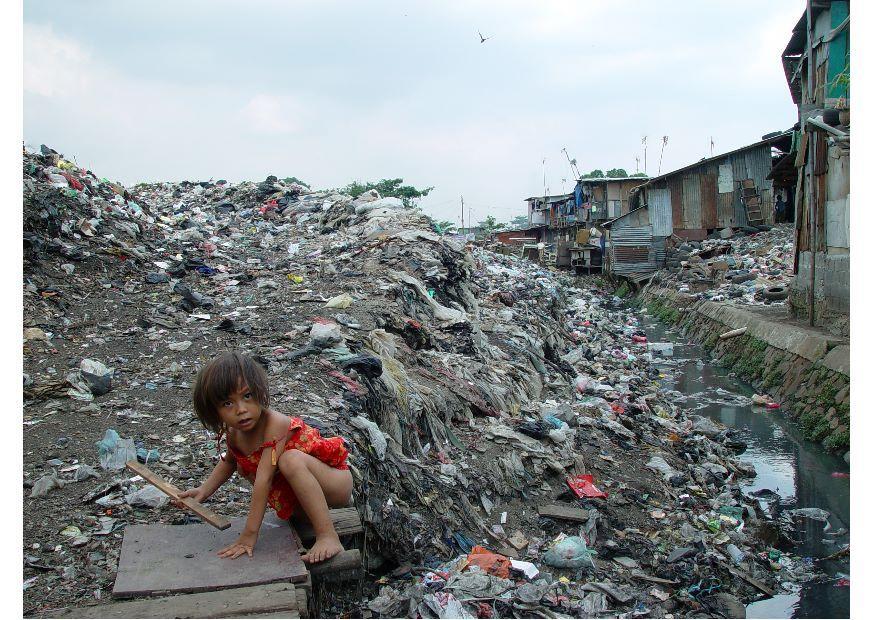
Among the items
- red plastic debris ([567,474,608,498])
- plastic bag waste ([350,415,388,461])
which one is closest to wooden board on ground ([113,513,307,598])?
plastic bag waste ([350,415,388,461])

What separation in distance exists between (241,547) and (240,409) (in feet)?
1.61

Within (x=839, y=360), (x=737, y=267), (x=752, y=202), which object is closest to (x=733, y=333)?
(x=839, y=360)

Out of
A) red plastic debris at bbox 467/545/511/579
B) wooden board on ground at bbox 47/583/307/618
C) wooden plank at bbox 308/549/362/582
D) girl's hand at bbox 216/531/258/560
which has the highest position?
girl's hand at bbox 216/531/258/560

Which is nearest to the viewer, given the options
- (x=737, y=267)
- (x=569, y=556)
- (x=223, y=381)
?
(x=223, y=381)

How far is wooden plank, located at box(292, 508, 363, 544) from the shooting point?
2537 mm

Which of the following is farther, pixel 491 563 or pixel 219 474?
pixel 491 563

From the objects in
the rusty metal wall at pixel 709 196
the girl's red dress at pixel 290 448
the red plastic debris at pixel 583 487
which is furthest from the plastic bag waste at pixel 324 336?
the rusty metal wall at pixel 709 196

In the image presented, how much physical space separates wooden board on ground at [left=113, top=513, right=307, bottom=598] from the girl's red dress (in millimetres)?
90

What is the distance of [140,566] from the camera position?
224 cm

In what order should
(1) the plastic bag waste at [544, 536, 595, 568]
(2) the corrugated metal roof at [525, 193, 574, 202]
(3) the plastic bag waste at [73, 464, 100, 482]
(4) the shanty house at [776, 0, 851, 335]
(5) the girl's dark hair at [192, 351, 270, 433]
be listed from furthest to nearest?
(2) the corrugated metal roof at [525, 193, 574, 202] → (4) the shanty house at [776, 0, 851, 335] → (1) the plastic bag waste at [544, 536, 595, 568] → (3) the plastic bag waste at [73, 464, 100, 482] → (5) the girl's dark hair at [192, 351, 270, 433]

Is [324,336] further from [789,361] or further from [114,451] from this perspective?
[789,361]

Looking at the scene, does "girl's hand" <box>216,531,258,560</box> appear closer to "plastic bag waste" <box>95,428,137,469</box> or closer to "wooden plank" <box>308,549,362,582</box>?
"wooden plank" <box>308,549,362,582</box>

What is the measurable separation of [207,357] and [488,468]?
84.8 inches

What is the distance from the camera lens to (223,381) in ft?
7.39
